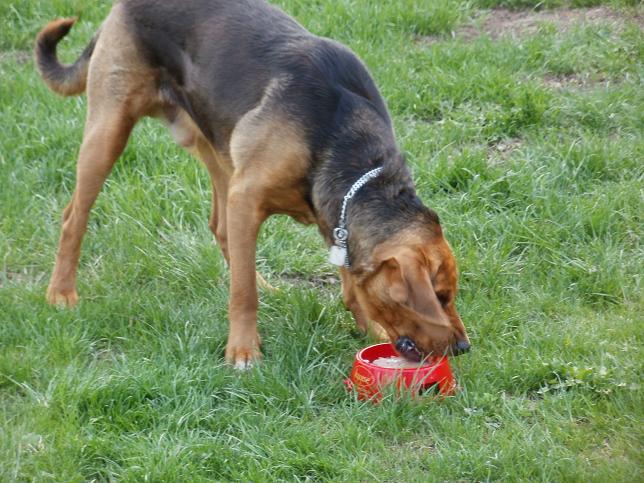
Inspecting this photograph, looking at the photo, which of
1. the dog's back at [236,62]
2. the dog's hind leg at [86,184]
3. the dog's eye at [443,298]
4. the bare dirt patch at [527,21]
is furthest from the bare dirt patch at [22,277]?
the bare dirt patch at [527,21]

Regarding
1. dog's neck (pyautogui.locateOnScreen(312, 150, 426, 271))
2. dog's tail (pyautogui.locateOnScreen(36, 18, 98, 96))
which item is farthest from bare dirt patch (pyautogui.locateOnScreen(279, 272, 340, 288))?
dog's tail (pyautogui.locateOnScreen(36, 18, 98, 96))

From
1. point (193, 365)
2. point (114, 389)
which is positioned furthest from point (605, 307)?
point (114, 389)

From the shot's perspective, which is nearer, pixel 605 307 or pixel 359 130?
pixel 359 130

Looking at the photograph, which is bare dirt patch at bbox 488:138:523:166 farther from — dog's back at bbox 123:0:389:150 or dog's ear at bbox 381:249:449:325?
dog's ear at bbox 381:249:449:325

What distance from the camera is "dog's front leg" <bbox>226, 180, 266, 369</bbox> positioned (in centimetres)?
553

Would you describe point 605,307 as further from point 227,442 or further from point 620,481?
point 227,442

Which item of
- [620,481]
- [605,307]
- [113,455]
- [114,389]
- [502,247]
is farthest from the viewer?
[502,247]

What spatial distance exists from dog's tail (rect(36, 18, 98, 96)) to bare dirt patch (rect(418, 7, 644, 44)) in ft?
11.8

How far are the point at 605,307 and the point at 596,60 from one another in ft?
10.7

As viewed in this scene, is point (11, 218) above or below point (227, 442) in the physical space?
below

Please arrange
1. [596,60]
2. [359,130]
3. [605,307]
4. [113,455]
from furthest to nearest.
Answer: [596,60]
[605,307]
[359,130]
[113,455]

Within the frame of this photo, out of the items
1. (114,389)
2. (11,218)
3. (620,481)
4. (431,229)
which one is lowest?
(11,218)

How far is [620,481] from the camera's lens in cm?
439

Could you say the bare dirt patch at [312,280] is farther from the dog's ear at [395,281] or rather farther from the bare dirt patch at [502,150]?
the bare dirt patch at [502,150]
